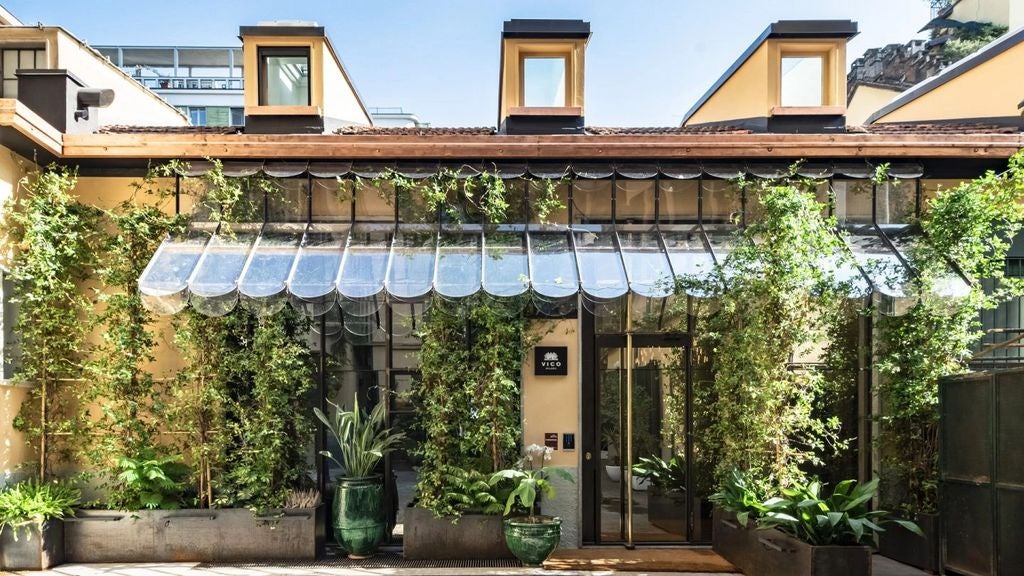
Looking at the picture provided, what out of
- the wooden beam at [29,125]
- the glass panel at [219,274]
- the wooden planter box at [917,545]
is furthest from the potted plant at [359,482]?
the wooden planter box at [917,545]

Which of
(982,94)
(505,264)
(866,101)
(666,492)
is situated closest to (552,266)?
(505,264)

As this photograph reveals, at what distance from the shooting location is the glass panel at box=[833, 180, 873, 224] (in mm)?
8781

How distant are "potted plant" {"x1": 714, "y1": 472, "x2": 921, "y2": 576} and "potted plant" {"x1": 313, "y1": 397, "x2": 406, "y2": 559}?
377cm

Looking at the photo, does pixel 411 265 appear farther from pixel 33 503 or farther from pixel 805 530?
pixel 805 530

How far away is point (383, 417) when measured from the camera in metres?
8.33

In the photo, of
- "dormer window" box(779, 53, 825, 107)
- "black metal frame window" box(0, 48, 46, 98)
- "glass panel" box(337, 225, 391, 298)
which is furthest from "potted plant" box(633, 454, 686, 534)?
"black metal frame window" box(0, 48, 46, 98)

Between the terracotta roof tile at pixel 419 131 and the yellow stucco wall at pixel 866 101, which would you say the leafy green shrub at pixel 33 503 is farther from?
the yellow stucco wall at pixel 866 101

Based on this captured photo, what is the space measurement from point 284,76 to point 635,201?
5.13 meters

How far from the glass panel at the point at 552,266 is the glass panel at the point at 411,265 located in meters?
1.16

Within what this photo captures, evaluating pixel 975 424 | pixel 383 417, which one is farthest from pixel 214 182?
pixel 975 424

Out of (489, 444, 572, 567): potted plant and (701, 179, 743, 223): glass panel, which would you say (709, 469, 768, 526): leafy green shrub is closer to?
(489, 444, 572, 567): potted plant

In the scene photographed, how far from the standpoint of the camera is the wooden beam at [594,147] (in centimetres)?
841

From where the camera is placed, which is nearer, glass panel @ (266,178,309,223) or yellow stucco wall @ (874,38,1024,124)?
glass panel @ (266,178,309,223)

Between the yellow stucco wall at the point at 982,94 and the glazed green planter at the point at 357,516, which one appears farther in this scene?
the yellow stucco wall at the point at 982,94
